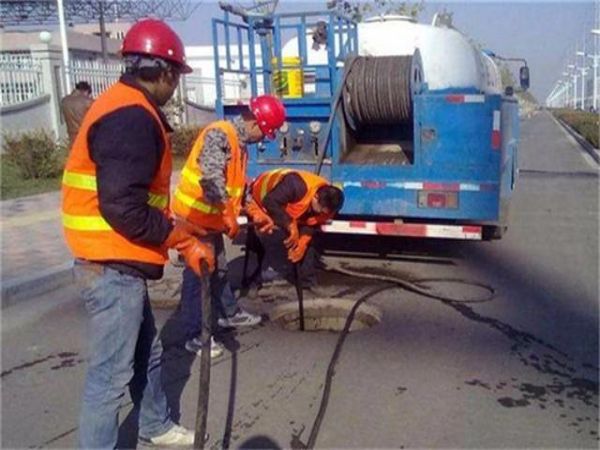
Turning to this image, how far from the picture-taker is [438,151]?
6070 mm

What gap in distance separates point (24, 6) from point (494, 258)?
3069cm

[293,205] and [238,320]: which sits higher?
[293,205]

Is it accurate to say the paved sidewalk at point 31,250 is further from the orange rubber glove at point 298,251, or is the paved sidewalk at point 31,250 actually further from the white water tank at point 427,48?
the white water tank at point 427,48

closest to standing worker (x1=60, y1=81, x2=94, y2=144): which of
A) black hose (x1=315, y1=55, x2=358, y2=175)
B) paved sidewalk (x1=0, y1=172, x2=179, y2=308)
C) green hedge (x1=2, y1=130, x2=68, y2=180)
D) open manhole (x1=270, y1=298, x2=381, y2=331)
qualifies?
paved sidewalk (x1=0, y1=172, x2=179, y2=308)

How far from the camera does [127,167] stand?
8.02ft

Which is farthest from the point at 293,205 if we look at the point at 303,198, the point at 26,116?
the point at 26,116

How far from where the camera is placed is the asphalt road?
347cm

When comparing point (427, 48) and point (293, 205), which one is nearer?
point (293, 205)

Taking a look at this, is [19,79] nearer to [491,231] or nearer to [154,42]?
[491,231]

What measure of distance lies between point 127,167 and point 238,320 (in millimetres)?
2822

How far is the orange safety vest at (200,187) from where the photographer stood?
422 cm

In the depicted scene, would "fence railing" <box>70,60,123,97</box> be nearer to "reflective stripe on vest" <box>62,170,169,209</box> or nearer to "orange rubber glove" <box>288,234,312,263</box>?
"orange rubber glove" <box>288,234,312,263</box>

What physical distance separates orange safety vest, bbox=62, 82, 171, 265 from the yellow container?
444cm

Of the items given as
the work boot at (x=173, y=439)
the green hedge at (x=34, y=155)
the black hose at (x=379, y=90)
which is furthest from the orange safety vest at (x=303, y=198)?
the green hedge at (x=34, y=155)
